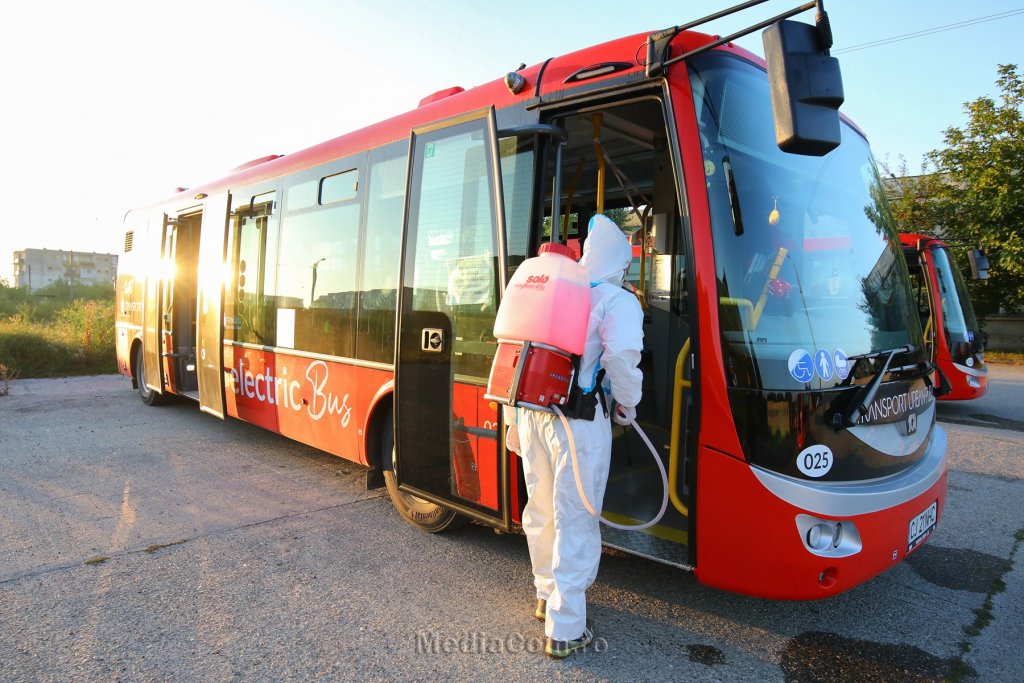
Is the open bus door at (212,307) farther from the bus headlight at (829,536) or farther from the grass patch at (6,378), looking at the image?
the bus headlight at (829,536)

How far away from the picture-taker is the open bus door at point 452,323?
3938 millimetres

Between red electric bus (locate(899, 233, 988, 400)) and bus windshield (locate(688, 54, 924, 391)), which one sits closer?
bus windshield (locate(688, 54, 924, 391))

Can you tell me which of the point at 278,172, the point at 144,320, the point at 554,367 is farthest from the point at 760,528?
the point at 144,320

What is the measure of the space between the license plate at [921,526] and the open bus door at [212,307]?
6.39 meters

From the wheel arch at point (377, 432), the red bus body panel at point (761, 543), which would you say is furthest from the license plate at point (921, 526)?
the wheel arch at point (377, 432)

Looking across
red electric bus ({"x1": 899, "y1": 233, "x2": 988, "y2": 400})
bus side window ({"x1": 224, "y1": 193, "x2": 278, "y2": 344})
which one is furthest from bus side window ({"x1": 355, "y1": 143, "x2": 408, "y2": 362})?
red electric bus ({"x1": 899, "y1": 233, "x2": 988, "y2": 400})

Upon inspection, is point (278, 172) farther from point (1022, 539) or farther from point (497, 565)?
point (1022, 539)

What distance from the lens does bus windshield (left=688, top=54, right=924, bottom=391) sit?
10.00 ft

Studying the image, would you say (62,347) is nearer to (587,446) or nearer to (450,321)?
(450,321)

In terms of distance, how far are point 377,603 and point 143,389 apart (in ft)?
27.0

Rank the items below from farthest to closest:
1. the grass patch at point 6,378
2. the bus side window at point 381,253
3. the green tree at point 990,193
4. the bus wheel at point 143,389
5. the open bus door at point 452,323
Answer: the green tree at point 990,193
the grass patch at point 6,378
the bus wheel at point 143,389
the bus side window at point 381,253
the open bus door at point 452,323

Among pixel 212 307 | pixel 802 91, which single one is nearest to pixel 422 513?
pixel 802 91

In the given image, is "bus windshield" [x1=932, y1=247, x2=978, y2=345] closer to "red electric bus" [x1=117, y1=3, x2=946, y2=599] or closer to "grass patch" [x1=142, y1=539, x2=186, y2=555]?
"red electric bus" [x1=117, y1=3, x2=946, y2=599]

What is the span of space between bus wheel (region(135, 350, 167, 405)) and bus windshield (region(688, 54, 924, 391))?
937 cm
